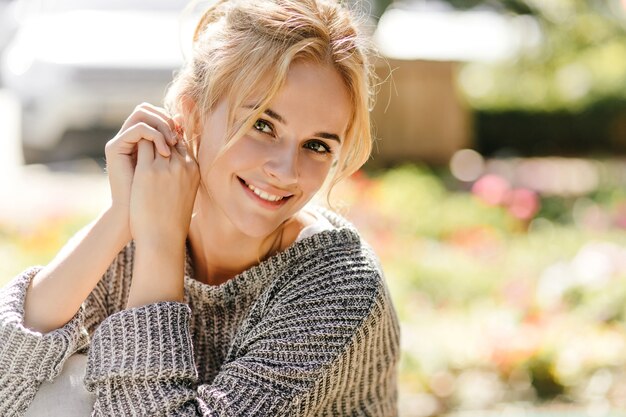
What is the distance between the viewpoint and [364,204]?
19.9 ft

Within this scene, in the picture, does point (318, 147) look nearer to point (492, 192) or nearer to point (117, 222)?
point (117, 222)

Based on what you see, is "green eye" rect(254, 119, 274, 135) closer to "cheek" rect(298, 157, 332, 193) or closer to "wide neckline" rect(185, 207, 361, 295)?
"cheek" rect(298, 157, 332, 193)

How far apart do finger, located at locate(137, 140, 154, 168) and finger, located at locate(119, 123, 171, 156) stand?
1cm

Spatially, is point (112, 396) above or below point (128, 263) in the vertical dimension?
below

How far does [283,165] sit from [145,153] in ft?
1.00

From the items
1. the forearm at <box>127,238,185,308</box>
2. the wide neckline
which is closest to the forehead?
the wide neckline

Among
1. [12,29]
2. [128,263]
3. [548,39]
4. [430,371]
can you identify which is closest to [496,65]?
[548,39]

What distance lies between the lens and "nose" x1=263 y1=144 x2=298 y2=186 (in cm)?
200

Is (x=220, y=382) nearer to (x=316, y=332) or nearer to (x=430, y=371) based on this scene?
(x=316, y=332)

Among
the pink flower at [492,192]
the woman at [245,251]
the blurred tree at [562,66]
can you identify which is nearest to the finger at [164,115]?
the woman at [245,251]

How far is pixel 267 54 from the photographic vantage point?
6.49ft

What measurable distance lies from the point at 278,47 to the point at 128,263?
690 mm

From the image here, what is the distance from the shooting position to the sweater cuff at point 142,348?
72.7 inches

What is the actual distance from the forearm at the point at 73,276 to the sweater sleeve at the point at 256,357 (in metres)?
0.14
